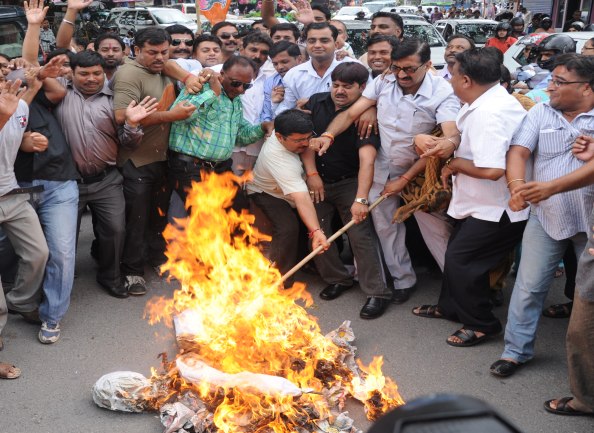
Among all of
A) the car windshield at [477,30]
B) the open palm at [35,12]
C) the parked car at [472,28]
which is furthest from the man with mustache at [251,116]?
the car windshield at [477,30]

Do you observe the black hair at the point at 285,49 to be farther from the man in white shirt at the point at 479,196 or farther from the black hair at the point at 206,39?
the man in white shirt at the point at 479,196

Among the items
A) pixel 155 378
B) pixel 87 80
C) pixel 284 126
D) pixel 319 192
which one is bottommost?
pixel 155 378

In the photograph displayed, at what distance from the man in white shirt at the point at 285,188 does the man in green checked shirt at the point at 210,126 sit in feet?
1.27

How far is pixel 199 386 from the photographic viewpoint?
3.80 metres

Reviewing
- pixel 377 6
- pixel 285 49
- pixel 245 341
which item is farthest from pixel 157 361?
pixel 377 6

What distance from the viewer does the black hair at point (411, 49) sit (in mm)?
4711

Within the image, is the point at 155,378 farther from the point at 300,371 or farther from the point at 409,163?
the point at 409,163

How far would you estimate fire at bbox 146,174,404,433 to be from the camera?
3.62 meters

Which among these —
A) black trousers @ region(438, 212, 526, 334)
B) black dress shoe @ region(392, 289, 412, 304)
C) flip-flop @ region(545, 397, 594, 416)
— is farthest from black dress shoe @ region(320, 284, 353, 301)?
flip-flop @ region(545, 397, 594, 416)

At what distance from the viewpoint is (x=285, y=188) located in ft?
16.8

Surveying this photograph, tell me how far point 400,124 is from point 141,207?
94.3 inches

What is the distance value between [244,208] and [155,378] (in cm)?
215

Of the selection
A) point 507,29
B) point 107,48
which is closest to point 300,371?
point 107,48

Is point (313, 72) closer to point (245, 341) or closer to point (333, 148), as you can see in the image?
point (333, 148)
